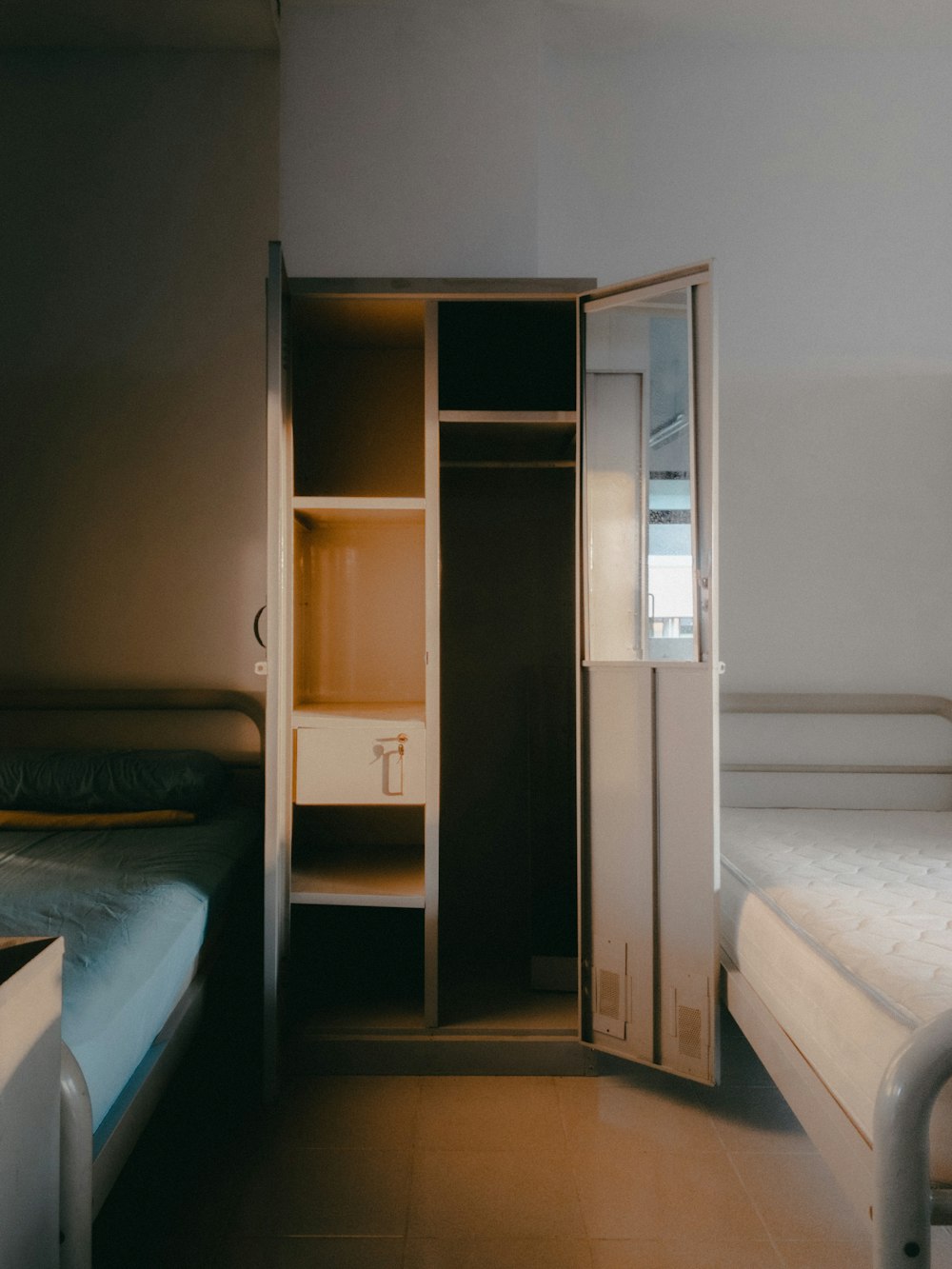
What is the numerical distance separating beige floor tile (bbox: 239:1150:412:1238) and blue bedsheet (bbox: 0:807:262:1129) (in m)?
0.44

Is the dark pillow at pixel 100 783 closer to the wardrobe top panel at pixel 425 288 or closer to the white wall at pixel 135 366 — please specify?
the white wall at pixel 135 366

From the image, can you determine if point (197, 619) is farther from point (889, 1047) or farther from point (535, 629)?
point (889, 1047)

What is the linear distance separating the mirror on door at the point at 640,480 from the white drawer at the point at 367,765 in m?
0.57

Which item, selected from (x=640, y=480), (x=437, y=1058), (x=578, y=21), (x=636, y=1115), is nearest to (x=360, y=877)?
(x=437, y=1058)

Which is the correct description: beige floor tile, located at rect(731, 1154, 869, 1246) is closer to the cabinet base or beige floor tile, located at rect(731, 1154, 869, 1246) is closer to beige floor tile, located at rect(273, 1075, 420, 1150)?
the cabinet base

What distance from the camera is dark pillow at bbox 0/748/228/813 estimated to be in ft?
7.95

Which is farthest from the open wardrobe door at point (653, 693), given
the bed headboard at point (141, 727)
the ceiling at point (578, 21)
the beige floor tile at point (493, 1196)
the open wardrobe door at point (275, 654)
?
the ceiling at point (578, 21)

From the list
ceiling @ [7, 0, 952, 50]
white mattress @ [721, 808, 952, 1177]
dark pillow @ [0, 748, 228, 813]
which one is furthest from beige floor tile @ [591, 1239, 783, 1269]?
ceiling @ [7, 0, 952, 50]

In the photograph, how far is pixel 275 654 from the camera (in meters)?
2.04

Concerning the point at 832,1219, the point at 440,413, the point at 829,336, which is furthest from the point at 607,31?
the point at 832,1219

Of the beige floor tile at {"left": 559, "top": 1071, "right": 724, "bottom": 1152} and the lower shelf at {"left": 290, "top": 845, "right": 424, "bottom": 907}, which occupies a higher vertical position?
the lower shelf at {"left": 290, "top": 845, "right": 424, "bottom": 907}

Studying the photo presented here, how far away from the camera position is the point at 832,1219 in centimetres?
161

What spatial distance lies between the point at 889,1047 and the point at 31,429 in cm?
311

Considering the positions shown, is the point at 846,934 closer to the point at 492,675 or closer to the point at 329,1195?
the point at 329,1195
